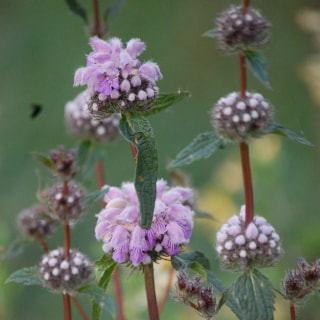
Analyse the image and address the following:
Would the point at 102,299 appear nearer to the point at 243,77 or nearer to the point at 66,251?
the point at 66,251

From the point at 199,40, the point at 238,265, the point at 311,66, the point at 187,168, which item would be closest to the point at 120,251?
the point at 238,265

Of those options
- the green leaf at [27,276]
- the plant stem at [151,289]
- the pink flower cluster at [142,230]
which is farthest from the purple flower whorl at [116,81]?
the green leaf at [27,276]

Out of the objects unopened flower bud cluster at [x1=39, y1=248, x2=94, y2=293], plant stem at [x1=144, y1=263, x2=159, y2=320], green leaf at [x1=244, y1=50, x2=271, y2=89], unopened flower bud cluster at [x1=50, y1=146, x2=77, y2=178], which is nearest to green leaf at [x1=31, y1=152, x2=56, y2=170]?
unopened flower bud cluster at [x1=50, y1=146, x2=77, y2=178]

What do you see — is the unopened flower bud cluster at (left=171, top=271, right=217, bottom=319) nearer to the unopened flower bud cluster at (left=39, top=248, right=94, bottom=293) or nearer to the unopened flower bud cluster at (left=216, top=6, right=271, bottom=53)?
the unopened flower bud cluster at (left=39, top=248, right=94, bottom=293)

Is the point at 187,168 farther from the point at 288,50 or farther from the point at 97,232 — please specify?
the point at 97,232

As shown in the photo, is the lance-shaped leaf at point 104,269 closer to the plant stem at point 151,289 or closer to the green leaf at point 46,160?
the plant stem at point 151,289

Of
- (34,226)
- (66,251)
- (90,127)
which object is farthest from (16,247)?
(90,127)
